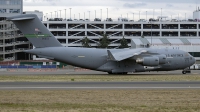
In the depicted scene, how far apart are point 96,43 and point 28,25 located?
73.2 m

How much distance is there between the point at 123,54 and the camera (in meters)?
55.3

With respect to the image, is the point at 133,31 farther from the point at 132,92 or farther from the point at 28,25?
the point at 132,92

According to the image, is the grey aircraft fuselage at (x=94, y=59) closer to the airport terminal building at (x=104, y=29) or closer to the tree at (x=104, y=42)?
the tree at (x=104, y=42)

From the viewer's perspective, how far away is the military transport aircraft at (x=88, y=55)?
53.7 m

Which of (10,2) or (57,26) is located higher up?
(10,2)

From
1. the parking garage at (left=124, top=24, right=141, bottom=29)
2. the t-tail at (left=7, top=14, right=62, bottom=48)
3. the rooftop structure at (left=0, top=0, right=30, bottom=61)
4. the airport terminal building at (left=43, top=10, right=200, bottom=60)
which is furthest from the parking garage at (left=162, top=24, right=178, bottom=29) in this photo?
the t-tail at (left=7, top=14, right=62, bottom=48)

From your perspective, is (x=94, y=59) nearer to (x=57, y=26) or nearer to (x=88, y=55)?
(x=88, y=55)

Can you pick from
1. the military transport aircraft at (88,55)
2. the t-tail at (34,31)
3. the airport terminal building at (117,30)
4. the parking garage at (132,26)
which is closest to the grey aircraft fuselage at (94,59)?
the military transport aircraft at (88,55)

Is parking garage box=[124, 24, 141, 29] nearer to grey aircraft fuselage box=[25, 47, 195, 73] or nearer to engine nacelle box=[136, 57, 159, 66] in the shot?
grey aircraft fuselage box=[25, 47, 195, 73]

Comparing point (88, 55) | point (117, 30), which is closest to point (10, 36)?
point (117, 30)

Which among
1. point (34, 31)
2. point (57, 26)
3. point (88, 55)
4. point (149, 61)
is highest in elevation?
A: point (57, 26)

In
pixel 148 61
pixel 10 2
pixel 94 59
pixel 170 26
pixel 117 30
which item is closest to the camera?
pixel 148 61

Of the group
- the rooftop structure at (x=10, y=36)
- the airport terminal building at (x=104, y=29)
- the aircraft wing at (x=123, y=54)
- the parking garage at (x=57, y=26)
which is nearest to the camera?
the aircraft wing at (x=123, y=54)

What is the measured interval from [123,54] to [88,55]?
4532 mm
